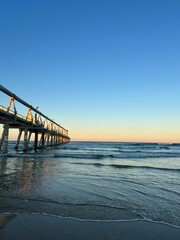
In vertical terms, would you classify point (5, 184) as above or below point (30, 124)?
A: below

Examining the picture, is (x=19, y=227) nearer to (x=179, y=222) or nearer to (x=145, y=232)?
(x=145, y=232)

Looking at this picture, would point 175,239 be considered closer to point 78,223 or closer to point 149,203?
point 78,223

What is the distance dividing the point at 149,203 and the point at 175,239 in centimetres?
261

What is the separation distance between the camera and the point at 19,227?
4.43 meters

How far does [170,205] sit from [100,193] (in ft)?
7.57

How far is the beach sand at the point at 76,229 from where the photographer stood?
4.08m

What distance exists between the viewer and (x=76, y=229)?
4.43 m

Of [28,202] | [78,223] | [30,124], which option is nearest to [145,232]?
[78,223]

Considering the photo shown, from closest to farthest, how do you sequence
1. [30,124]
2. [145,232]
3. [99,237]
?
[99,237] < [145,232] < [30,124]

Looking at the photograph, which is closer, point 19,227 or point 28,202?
point 19,227

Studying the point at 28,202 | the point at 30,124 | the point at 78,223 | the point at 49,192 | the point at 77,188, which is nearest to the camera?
the point at 78,223

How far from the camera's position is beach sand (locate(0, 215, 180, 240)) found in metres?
4.08

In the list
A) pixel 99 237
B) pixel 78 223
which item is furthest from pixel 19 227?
pixel 99 237

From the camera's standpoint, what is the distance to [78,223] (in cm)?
477
